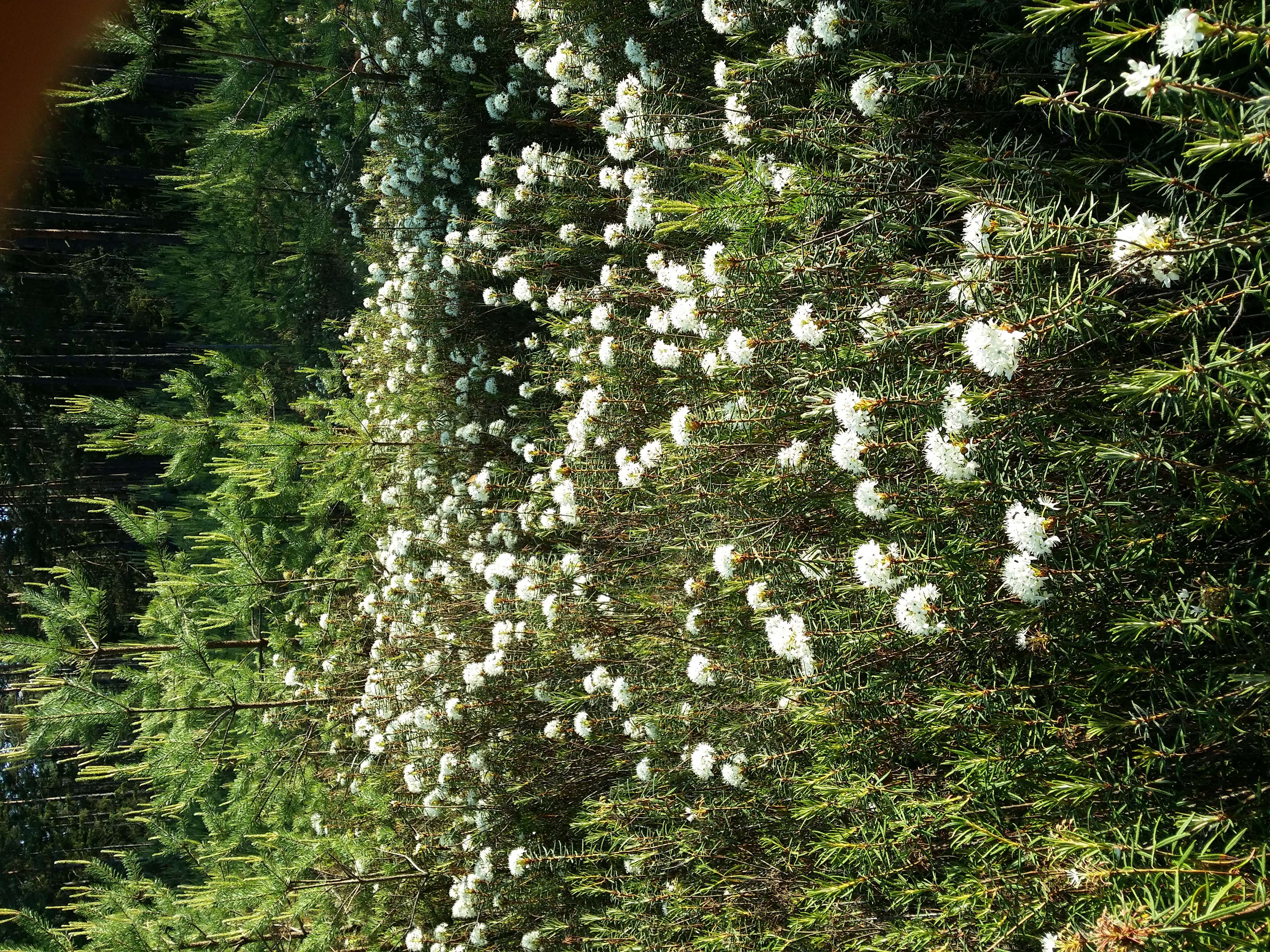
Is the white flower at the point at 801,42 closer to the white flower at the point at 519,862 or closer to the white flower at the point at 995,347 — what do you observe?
the white flower at the point at 995,347

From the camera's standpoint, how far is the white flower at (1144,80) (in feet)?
4.99

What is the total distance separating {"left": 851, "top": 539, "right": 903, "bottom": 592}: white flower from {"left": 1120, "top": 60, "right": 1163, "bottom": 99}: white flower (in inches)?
47.0

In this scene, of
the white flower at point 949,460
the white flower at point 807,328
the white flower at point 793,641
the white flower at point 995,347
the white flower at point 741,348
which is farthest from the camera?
the white flower at point 741,348

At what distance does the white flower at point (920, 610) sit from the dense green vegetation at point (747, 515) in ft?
0.12

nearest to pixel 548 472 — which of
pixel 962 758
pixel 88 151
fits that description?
pixel 962 758

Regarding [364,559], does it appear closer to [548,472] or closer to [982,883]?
[548,472]

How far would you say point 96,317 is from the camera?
14969mm

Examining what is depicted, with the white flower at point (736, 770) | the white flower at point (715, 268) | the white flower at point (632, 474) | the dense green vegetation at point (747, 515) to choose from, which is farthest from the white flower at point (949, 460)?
the white flower at point (632, 474)

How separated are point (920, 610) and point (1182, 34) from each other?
139cm

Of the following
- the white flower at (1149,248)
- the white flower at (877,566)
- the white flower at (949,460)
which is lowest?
the white flower at (877,566)

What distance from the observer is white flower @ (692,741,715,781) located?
121 inches

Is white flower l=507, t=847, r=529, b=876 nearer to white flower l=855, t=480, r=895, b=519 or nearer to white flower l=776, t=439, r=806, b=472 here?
white flower l=776, t=439, r=806, b=472

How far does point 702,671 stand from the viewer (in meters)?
3.12

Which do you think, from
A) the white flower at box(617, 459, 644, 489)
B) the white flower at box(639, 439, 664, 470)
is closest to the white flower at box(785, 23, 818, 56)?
the white flower at box(639, 439, 664, 470)
